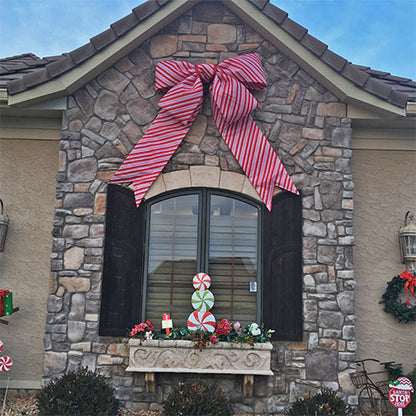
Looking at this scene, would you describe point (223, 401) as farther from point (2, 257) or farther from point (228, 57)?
point (228, 57)

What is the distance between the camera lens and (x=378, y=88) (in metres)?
6.41

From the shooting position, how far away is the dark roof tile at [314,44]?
644 centimetres

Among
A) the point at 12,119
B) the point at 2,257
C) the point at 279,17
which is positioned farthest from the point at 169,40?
the point at 2,257

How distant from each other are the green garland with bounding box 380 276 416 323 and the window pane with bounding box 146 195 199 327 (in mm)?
2785

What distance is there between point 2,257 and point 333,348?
15.6 feet

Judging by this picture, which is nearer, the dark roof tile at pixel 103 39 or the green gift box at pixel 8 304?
the dark roof tile at pixel 103 39

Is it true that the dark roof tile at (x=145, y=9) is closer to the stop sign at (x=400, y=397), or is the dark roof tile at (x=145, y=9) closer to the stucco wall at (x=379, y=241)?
the stucco wall at (x=379, y=241)

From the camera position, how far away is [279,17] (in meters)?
6.46

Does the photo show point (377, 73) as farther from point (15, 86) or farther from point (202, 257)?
point (15, 86)

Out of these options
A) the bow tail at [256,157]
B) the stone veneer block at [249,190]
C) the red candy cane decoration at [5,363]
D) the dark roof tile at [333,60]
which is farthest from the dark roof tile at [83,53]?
the red candy cane decoration at [5,363]

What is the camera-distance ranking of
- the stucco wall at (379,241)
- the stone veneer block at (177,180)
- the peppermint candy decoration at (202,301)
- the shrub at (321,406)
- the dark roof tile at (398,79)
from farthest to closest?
the dark roof tile at (398,79) < the stucco wall at (379,241) < the stone veneer block at (177,180) < the peppermint candy decoration at (202,301) < the shrub at (321,406)

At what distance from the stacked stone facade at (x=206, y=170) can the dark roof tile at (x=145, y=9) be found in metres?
0.46

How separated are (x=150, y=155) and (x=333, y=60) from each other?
2.75m

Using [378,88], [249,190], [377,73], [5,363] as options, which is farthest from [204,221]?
[377,73]
